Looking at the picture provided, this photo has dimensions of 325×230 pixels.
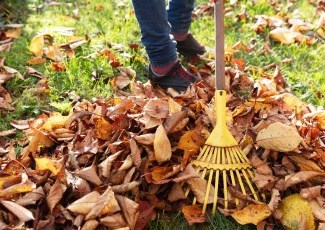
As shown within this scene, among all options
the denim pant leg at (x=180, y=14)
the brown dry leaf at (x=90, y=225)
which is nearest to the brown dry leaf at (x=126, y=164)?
the brown dry leaf at (x=90, y=225)

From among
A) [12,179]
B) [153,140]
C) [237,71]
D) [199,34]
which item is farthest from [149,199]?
[199,34]

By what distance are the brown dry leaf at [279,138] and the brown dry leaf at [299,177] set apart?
100mm

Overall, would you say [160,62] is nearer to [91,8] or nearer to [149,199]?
[149,199]

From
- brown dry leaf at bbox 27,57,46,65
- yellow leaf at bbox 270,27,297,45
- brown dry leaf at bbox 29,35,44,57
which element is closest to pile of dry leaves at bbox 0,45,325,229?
brown dry leaf at bbox 27,57,46,65

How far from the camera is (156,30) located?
2.43 meters

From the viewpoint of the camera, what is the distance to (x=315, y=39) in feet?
11.1

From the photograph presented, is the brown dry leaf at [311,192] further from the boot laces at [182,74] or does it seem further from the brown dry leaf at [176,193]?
the boot laces at [182,74]

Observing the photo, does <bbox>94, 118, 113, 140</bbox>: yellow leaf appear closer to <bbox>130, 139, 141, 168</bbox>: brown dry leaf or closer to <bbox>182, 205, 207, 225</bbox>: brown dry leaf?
<bbox>130, 139, 141, 168</bbox>: brown dry leaf

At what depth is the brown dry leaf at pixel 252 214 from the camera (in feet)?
5.93

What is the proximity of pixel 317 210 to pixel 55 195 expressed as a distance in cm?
94

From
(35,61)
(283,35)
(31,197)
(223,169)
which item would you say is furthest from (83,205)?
(283,35)

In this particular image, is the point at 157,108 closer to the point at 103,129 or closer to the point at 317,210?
the point at 103,129

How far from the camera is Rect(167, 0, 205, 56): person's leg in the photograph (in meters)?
2.81

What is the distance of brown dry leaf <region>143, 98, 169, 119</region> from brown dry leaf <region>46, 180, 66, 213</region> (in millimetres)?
476
